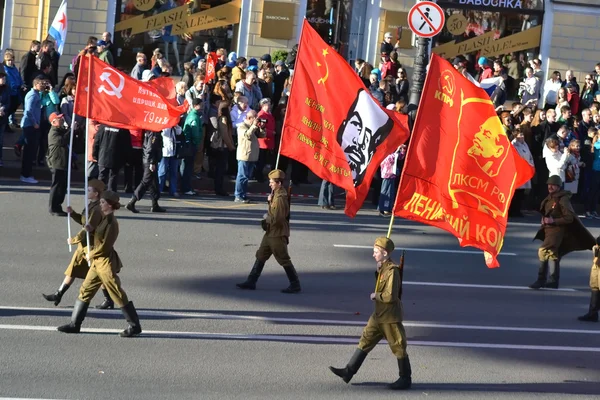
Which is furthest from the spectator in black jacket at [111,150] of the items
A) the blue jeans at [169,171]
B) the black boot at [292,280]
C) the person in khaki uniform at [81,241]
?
the person in khaki uniform at [81,241]

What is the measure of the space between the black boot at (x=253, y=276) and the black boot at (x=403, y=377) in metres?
3.76

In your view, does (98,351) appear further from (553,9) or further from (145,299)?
(553,9)

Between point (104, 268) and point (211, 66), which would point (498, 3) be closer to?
point (211, 66)

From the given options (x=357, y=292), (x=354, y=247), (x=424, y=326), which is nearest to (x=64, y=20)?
(x=354, y=247)

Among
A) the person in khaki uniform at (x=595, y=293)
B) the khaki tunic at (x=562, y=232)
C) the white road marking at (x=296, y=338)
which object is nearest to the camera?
the white road marking at (x=296, y=338)

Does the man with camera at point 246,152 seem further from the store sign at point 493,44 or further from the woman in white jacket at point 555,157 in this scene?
the store sign at point 493,44

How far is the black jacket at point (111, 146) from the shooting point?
17875 millimetres

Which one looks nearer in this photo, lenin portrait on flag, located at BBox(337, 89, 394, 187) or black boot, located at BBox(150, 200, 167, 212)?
lenin portrait on flag, located at BBox(337, 89, 394, 187)

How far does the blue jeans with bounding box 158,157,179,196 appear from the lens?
19578mm

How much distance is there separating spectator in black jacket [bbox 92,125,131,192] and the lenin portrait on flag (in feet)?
21.5

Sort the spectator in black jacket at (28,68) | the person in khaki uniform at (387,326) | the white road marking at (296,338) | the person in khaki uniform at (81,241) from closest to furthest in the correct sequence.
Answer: the person in khaki uniform at (387,326) → the white road marking at (296,338) → the person in khaki uniform at (81,241) → the spectator in black jacket at (28,68)

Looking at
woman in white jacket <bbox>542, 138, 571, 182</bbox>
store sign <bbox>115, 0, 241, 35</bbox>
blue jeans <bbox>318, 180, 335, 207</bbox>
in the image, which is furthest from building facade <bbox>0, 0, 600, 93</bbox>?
blue jeans <bbox>318, 180, 335, 207</bbox>

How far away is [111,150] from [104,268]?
722 centimetres

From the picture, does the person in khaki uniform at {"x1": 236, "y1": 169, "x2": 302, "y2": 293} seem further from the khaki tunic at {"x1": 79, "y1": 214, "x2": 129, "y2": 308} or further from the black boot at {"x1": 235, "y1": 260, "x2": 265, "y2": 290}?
the khaki tunic at {"x1": 79, "y1": 214, "x2": 129, "y2": 308}
